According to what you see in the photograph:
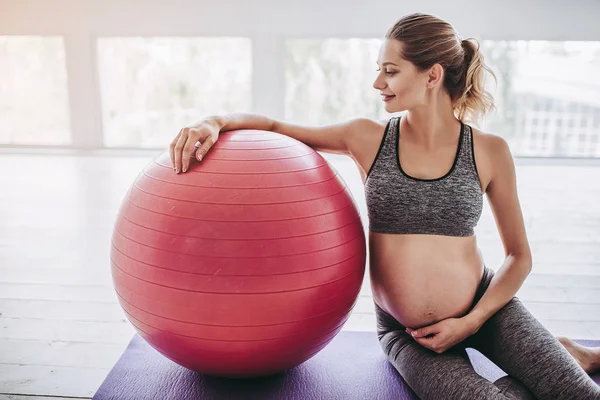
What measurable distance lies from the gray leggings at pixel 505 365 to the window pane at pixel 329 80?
18.4 ft

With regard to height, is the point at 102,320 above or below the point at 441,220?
below

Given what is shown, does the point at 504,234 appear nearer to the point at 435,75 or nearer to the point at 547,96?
the point at 435,75

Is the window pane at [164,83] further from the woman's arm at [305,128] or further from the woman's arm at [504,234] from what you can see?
the woman's arm at [504,234]

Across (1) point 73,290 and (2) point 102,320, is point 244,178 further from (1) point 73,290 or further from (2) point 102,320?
(1) point 73,290

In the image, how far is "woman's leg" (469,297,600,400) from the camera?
3.80 ft

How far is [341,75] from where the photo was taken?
6934 millimetres

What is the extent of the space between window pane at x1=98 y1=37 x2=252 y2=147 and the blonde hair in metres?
5.65

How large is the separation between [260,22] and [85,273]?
465cm

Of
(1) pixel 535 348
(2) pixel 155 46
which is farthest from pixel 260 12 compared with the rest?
(1) pixel 535 348

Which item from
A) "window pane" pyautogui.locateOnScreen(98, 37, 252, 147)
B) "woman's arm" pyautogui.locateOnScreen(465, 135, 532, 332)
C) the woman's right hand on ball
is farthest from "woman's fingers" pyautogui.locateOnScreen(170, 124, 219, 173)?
"window pane" pyautogui.locateOnScreen(98, 37, 252, 147)

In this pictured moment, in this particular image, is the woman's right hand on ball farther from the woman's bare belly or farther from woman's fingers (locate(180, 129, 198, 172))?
the woman's bare belly

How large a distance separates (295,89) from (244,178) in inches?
230

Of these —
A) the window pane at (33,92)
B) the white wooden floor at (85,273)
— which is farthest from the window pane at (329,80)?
the window pane at (33,92)

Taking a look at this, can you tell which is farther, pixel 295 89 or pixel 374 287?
pixel 295 89
